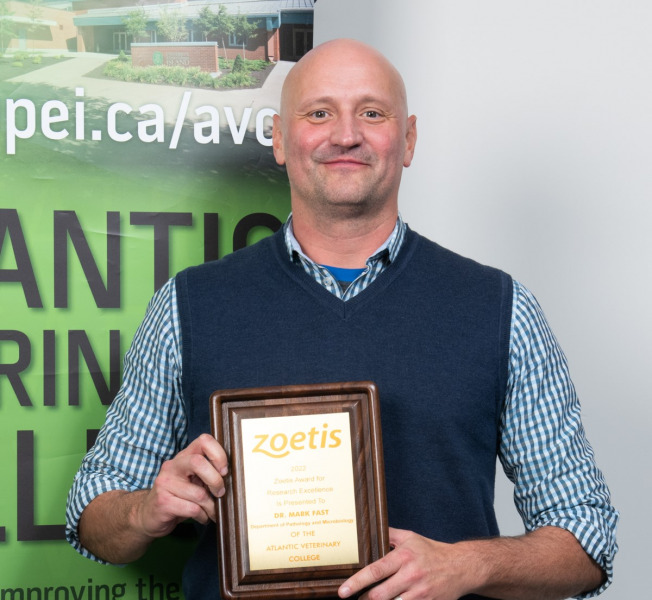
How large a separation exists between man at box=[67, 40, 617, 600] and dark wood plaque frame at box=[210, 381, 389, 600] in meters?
0.20

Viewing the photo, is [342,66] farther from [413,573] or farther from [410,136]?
[413,573]

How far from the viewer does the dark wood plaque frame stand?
1270 mm

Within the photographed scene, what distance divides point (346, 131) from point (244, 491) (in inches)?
25.8

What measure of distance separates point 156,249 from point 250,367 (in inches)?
22.4

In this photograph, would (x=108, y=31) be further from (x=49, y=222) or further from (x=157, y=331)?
(x=157, y=331)

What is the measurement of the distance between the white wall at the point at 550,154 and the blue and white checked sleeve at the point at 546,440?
606 millimetres

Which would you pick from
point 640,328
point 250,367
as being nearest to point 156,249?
point 250,367

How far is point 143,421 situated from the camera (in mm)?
1642

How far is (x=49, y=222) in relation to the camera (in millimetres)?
1932

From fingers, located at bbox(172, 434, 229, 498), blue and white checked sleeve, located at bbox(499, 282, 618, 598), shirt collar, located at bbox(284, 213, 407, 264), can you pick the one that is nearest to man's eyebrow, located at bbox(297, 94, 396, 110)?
shirt collar, located at bbox(284, 213, 407, 264)

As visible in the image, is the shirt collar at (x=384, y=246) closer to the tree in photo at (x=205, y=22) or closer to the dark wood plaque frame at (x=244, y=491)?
the dark wood plaque frame at (x=244, y=491)

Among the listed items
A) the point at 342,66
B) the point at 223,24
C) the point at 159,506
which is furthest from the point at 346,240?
the point at 223,24

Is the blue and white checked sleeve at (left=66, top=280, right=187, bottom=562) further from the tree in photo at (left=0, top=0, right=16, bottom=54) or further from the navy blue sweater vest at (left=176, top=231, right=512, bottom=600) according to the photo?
the tree in photo at (left=0, top=0, right=16, bottom=54)

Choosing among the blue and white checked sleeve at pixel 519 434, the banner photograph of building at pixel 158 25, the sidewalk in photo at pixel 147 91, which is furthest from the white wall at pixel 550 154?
the blue and white checked sleeve at pixel 519 434
